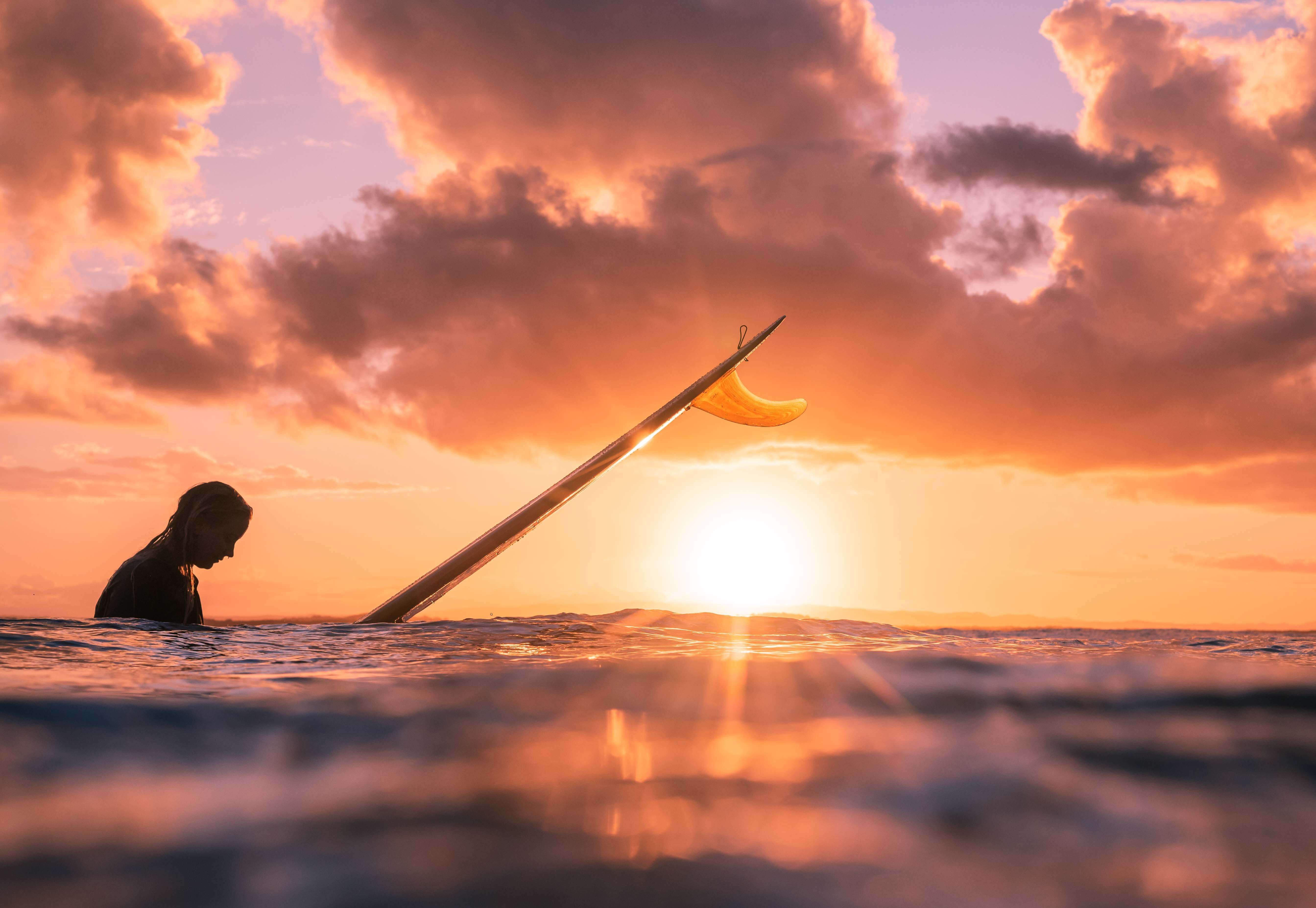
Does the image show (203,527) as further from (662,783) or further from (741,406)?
(741,406)

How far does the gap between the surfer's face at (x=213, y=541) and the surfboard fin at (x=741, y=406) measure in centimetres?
675

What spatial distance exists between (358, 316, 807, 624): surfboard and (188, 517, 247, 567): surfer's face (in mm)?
1859

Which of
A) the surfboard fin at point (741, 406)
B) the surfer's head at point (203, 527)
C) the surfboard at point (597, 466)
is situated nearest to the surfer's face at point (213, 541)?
the surfer's head at point (203, 527)

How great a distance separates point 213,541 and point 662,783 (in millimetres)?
7216

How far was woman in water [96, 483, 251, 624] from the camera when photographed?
23.7 feet

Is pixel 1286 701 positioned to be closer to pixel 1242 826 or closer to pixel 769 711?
pixel 1242 826

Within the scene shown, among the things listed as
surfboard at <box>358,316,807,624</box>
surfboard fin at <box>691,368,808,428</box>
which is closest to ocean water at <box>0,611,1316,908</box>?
surfboard at <box>358,316,807,624</box>

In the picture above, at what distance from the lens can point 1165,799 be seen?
2.40 metres

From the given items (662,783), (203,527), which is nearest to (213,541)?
(203,527)

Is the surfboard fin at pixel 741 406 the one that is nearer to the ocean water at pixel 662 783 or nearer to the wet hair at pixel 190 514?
the wet hair at pixel 190 514

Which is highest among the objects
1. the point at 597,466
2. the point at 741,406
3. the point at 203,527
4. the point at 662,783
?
the point at 741,406

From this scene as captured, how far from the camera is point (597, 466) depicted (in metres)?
8.91

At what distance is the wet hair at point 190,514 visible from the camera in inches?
295

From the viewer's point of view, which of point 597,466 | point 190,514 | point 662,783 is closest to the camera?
point 662,783
